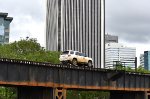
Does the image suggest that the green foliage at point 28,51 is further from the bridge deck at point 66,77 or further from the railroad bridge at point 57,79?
the railroad bridge at point 57,79

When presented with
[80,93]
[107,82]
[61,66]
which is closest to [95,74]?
[107,82]

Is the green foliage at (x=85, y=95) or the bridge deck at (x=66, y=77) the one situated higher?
the bridge deck at (x=66, y=77)

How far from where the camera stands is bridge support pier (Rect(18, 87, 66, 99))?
5203 centimetres

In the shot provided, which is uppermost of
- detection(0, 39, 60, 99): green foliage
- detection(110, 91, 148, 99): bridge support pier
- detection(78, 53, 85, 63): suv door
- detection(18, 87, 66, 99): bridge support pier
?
detection(0, 39, 60, 99): green foliage

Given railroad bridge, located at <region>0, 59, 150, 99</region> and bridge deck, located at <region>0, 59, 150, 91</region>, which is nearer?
bridge deck, located at <region>0, 59, 150, 91</region>

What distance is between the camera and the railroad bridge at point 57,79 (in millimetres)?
47531

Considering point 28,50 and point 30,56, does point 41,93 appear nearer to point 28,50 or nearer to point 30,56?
point 30,56

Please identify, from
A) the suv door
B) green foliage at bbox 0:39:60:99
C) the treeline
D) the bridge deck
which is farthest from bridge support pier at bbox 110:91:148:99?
green foliage at bbox 0:39:60:99

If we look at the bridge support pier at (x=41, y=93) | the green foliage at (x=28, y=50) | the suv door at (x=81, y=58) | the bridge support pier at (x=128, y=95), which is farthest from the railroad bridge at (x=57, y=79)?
the green foliage at (x=28, y=50)

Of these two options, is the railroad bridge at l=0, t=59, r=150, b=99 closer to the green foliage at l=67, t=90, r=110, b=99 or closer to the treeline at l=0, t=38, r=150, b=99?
the treeline at l=0, t=38, r=150, b=99

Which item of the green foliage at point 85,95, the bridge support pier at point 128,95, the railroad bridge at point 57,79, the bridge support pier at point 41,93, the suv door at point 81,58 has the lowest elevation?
the green foliage at point 85,95

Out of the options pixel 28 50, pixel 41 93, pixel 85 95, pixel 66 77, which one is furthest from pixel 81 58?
pixel 28 50

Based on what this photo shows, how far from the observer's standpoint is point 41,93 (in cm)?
5341

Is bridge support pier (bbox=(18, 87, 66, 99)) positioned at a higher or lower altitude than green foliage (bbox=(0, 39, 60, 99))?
lower
